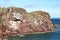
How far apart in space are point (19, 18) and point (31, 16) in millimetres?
17585

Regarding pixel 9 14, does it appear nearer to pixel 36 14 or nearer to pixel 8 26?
pixel 8 26

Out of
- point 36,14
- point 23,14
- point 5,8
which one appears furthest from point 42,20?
point 5,8

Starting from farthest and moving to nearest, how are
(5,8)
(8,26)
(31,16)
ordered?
(31,16), (5,8), (8,26)

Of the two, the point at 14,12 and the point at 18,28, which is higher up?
the point at 14,12

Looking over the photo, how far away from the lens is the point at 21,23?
458 feet

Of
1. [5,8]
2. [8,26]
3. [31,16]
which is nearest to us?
[8,26]

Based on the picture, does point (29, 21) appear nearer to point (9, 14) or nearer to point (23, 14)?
point (23, 14)

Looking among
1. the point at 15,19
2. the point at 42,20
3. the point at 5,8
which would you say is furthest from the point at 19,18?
the point at 42,20

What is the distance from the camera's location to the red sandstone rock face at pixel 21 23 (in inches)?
5207

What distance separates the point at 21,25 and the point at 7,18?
9.09 metres

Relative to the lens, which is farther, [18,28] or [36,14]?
[36,14]

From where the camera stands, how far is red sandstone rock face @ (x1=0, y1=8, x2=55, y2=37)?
132m

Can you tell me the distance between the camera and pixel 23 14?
477ft

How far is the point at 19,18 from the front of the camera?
139 m
